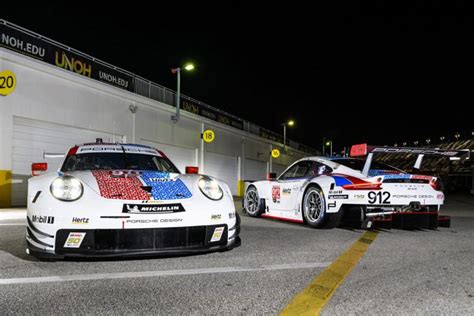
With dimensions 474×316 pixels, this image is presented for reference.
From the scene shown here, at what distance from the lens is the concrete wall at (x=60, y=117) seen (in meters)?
12.3

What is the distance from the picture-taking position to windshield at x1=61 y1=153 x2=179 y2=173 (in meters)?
5.59

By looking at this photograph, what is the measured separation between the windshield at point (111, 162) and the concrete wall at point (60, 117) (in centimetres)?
473

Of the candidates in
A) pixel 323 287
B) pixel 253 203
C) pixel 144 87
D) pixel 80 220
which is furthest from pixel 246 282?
pixel 144 87

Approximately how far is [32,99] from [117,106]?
406 centimetres

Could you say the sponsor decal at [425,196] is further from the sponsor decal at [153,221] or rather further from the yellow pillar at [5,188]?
the yellow pillar at [5,188]

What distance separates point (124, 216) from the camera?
3.83 m

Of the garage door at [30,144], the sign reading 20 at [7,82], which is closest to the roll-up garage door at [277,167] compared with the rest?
the garage door at [30,144]

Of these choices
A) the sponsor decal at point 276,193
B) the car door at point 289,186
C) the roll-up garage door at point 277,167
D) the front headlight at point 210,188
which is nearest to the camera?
the front headlight at point 210,188

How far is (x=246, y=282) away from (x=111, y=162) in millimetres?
→ 3007

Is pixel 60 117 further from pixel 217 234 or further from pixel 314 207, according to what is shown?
pixel 217 234

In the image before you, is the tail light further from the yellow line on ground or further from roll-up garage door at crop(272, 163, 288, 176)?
roll-up garage door at crop(272, 163, 288, 176)

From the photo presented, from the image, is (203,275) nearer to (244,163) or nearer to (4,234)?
(4,234)

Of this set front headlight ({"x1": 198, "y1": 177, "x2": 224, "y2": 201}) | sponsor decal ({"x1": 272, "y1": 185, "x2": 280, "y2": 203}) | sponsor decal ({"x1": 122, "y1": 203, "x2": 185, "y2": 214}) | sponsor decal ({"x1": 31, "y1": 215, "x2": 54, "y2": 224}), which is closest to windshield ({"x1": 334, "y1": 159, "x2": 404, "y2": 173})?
sponsor decal ({"x1": 272, "y1": 185, "x2": 280, "y2": 203})

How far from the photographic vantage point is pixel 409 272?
3844 millimetres
